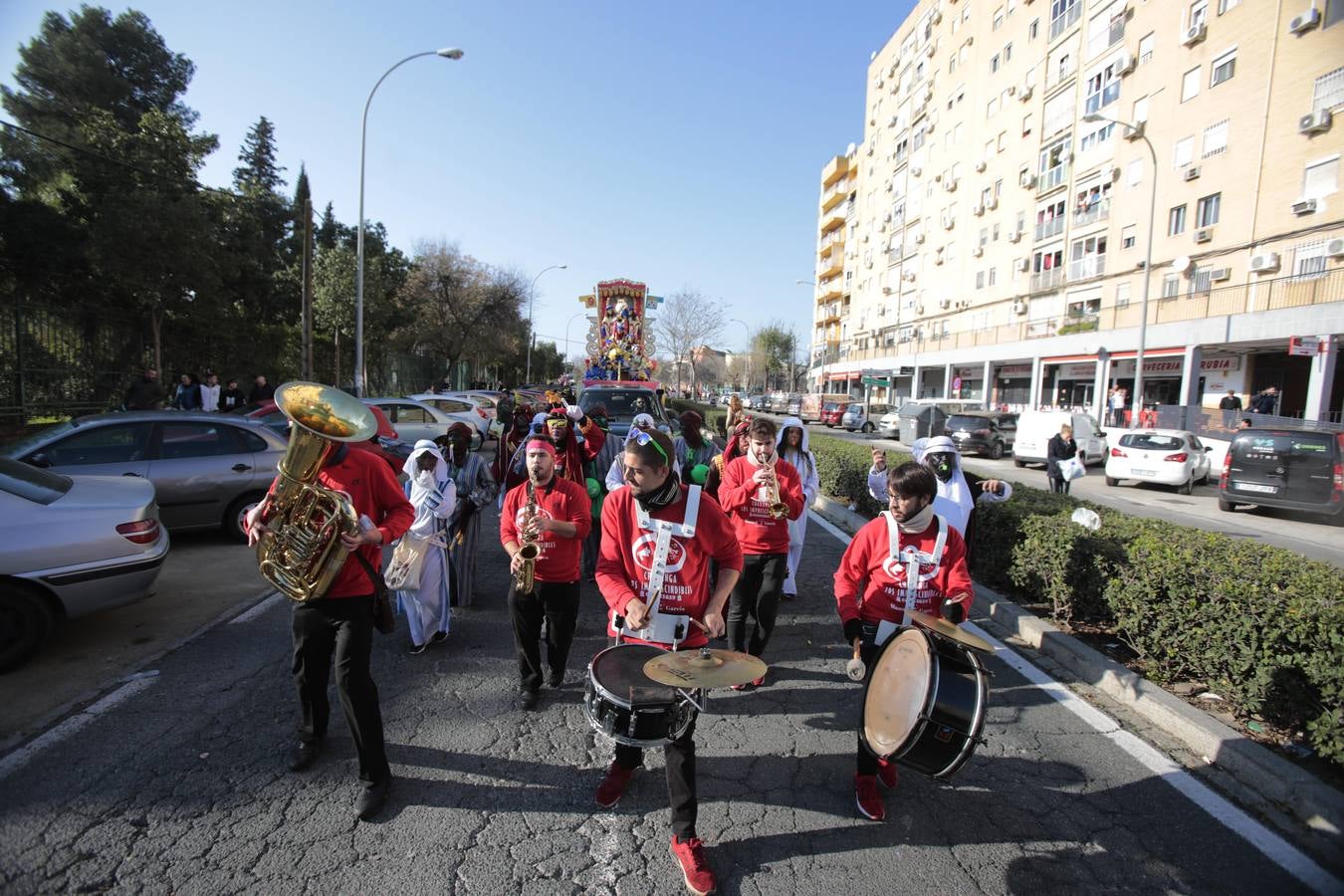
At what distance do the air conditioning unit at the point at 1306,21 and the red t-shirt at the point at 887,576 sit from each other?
3026 cm

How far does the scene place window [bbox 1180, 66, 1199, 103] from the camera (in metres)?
25.7

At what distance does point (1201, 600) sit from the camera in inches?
156

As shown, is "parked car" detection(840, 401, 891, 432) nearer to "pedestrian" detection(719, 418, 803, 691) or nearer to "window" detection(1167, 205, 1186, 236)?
"window" detection(1167, 205, 1186, 236)

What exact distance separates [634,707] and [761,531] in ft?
6.88

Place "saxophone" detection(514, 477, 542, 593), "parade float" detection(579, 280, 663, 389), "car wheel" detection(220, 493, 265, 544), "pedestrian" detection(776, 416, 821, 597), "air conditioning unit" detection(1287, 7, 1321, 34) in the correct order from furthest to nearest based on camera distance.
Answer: "air conditioning unit" detection(1287, 7, 1321, 34), "parade float" detection(579, 280, 663, 389), "car wheel" detection(220, 493, 265, 544), "pedestrian" detection(776, 416, 821, 597), "saxophone" detection(514, 477, 542, 593)

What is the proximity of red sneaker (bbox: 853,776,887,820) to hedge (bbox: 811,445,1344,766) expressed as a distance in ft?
7.04

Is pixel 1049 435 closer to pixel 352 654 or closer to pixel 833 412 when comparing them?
pixel 833 412

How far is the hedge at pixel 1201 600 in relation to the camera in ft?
10.9

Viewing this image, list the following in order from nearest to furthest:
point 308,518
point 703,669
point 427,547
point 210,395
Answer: point 703,669, point 308,518, point 427,547, point 210,395

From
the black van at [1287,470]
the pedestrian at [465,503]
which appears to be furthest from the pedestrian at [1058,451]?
the pedestrian at [465,503]

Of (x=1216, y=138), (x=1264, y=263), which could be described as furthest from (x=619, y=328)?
(x=1216, y=138)

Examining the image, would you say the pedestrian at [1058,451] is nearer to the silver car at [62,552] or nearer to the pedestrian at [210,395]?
the silver car at [62,552]

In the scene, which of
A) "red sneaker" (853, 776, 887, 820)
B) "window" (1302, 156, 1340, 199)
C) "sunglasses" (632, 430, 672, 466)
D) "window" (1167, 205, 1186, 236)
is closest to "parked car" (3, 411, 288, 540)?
"sunglasses" (632, 430, 672, 466)

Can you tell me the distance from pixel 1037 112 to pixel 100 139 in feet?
134
